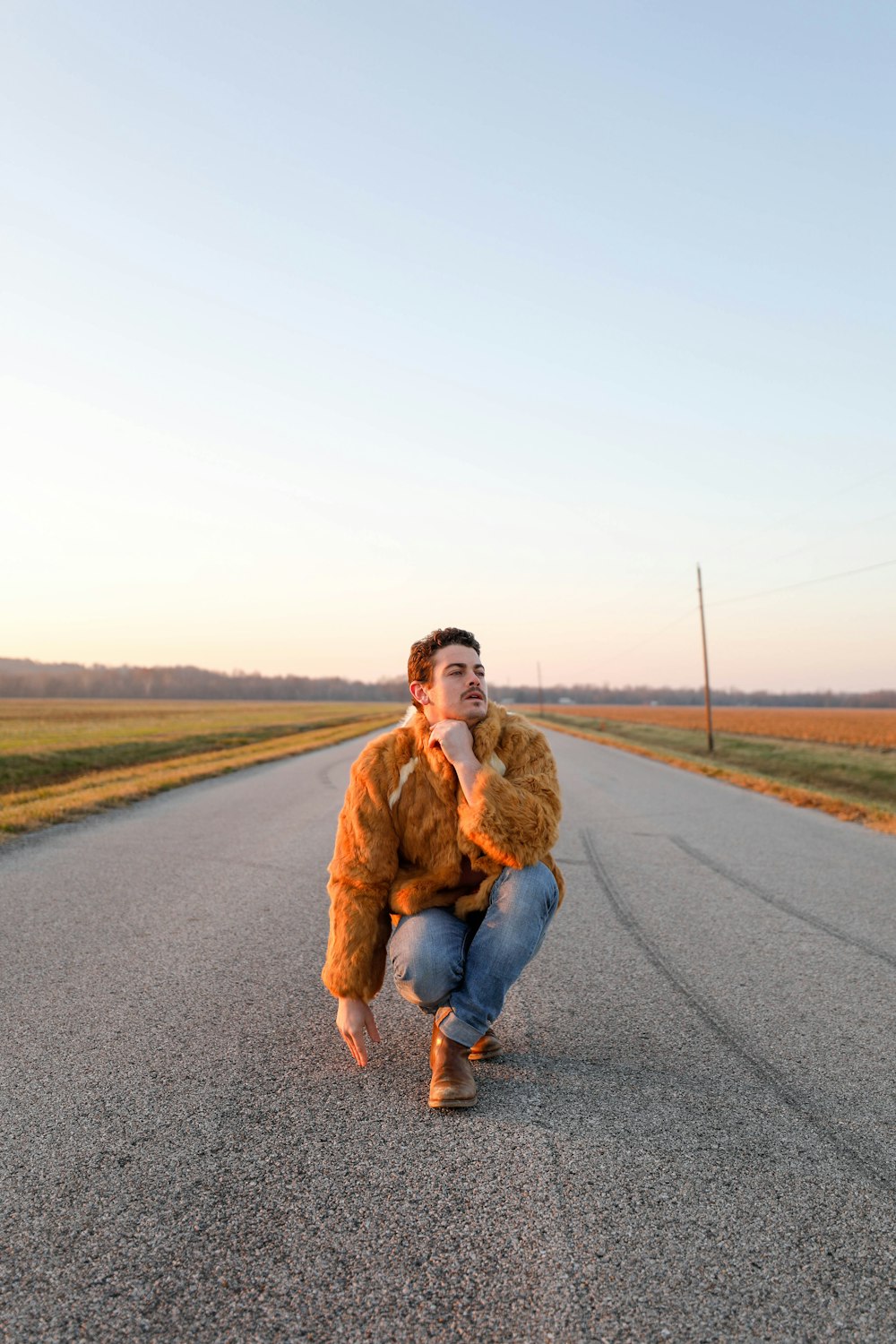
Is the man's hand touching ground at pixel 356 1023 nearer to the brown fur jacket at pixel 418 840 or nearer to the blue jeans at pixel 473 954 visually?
the brown fur jacket at pixel 418 840

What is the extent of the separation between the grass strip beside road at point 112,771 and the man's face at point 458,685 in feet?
24.2

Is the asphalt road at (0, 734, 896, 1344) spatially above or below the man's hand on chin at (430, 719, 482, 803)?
below

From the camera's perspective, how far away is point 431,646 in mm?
3307

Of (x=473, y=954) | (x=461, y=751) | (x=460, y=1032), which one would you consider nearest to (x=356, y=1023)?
(x=460, y=1032)

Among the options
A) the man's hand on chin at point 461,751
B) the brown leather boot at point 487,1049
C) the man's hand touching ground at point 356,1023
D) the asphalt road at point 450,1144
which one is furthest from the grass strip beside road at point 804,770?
the man's hand touching ground at point 356,1023

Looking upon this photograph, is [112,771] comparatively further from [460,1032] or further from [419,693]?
[460,1032]

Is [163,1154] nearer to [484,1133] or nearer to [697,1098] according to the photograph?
[484,1133]

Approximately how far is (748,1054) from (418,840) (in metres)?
1.58

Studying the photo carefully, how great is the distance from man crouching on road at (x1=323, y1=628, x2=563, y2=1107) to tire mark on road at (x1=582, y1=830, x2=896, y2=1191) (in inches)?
39.0

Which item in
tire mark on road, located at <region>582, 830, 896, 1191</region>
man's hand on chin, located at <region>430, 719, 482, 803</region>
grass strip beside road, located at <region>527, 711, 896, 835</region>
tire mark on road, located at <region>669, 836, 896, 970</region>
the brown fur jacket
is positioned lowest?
grass strip beside road, located at <region>527, 711, 896, 835</region>

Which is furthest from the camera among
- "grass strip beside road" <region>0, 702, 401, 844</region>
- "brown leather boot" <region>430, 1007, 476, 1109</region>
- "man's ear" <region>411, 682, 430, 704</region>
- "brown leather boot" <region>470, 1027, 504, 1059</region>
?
"grass strip beside road" <region>0, 702, 401, 844</region>

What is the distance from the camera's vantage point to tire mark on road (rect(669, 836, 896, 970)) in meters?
5.23

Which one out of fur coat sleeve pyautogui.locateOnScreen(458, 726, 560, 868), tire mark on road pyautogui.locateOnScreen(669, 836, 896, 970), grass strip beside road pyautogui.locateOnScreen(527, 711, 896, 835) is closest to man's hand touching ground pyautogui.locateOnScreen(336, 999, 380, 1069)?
fur coat sleeve pyautogui.locateOnScreen(458, 726, 560, 868)

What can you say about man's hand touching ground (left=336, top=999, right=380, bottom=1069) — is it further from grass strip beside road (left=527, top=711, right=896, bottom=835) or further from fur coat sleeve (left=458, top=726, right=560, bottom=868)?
grass strip beside road (left=527, top=711, right=896, bottom=835)
